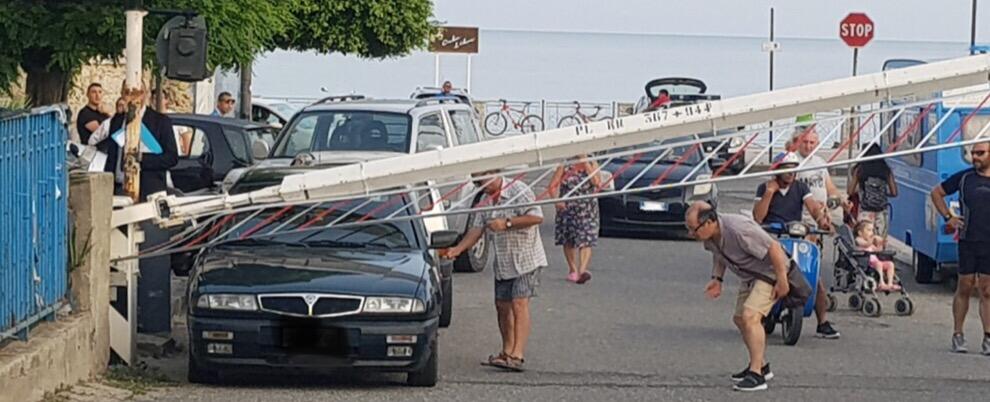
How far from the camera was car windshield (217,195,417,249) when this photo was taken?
12453 millimetres

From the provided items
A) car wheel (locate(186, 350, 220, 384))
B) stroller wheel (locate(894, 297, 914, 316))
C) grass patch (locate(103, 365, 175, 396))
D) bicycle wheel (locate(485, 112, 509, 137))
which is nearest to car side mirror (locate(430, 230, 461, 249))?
car wheel (locate(186, 350, 220, 384))

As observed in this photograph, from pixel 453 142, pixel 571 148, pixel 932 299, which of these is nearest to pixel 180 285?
pixel 453 142

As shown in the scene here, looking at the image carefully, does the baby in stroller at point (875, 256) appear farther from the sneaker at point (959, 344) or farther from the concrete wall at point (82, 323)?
the concrete wall at point (82, 323)

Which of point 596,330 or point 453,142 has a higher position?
point 453,142

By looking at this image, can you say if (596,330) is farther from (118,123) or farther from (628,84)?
(628,84)

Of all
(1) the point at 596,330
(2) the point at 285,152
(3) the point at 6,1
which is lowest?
(1) the point at 596,330

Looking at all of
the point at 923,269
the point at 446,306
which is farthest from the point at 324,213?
the point at 923,269

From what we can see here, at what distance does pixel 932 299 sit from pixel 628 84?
269 feet

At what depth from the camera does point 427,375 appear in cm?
1180

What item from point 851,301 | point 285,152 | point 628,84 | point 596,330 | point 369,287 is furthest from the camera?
point 628,84

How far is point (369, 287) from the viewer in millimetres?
11391

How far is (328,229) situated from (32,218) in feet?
7.63

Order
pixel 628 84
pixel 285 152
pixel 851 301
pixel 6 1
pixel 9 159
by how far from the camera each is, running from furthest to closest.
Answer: pixel 628 84 → pixel 6 1 → pixel 285 152 → pixel 851 301 → pixel 9 159

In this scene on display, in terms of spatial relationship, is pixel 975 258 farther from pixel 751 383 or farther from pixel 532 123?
pixel 532 123
